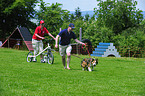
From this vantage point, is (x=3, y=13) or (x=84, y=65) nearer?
(x=84, y=65)

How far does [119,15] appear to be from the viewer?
3169 centimetres

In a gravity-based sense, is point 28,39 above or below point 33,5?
below

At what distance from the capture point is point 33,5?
38438 millimetres

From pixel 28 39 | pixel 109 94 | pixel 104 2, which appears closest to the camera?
pixel 109 94

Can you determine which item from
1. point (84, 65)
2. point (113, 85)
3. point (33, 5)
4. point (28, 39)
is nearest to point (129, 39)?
point (28, 39)

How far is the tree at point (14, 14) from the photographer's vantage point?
113 ft

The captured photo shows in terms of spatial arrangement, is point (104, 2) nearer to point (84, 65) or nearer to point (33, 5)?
point (33, 5)

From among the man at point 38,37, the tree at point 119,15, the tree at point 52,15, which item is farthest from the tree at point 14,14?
the man at point 38,37

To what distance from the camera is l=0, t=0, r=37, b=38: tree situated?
113ft

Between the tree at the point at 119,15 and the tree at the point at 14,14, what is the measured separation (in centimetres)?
1155

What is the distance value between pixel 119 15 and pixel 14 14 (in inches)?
635

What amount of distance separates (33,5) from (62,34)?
1211 inches

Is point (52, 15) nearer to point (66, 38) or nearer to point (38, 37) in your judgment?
point (38, 37)

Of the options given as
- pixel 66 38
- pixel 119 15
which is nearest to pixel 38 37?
pixel 66 38
